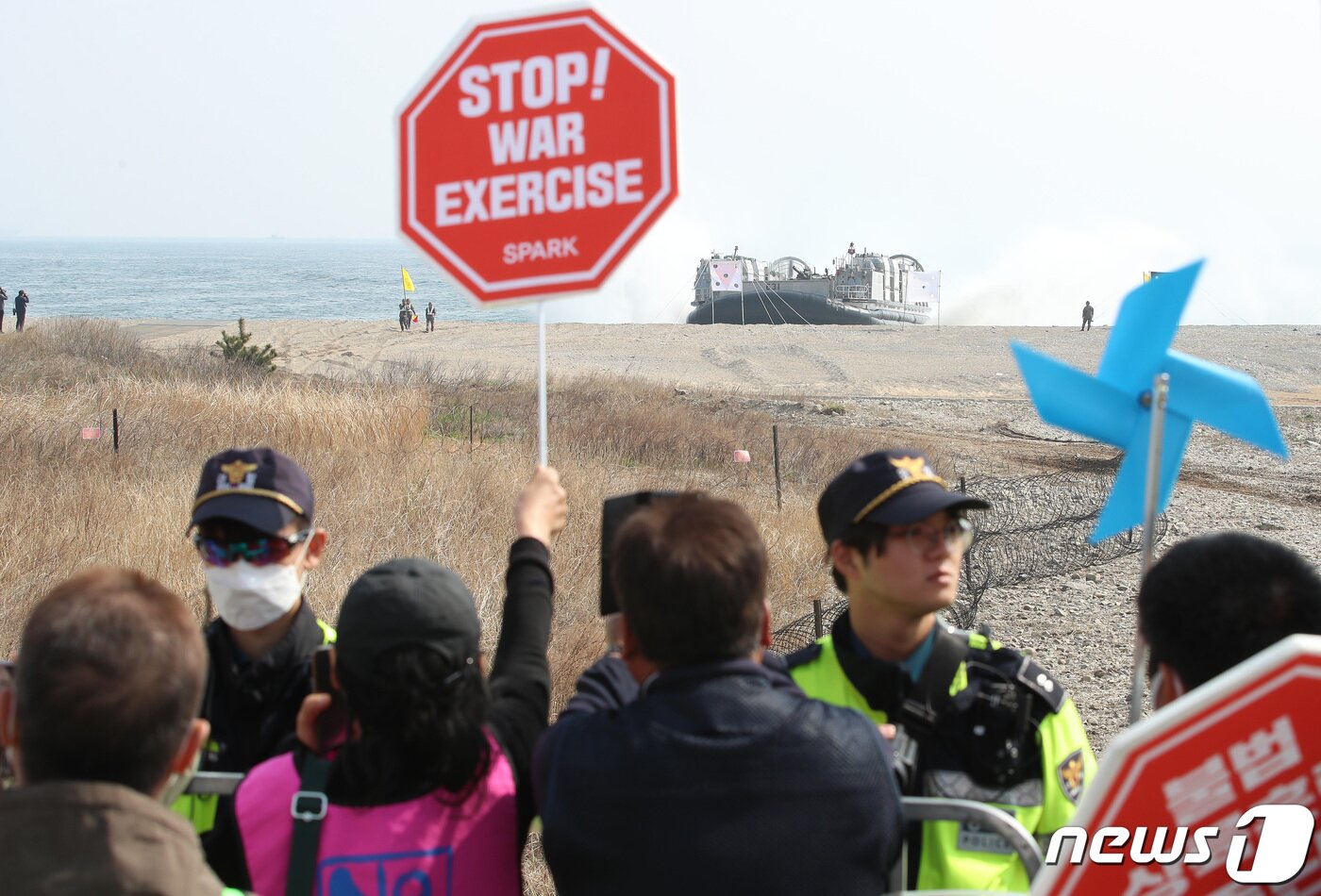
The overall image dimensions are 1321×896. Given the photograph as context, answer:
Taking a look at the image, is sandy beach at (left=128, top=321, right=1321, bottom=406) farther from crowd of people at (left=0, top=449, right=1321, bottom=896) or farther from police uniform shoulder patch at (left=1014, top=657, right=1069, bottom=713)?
police uniform shoulder patch at (left=1014, top=657, right=1069, bottom=713)

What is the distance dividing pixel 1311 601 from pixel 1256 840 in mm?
682

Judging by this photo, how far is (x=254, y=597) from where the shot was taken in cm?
289

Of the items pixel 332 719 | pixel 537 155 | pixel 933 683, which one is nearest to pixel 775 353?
pixel 537 155

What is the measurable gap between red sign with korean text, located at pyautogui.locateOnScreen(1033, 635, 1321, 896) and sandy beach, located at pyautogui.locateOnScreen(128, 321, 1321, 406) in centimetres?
2585

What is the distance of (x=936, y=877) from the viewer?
2287 millimetres

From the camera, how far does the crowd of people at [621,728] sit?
1.74 meters

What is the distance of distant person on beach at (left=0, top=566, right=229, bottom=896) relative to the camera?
1.64 metres

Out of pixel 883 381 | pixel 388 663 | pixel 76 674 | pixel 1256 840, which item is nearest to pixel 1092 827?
pixel 1256 840

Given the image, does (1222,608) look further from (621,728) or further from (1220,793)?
(621,728)

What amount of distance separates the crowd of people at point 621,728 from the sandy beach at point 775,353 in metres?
24.6

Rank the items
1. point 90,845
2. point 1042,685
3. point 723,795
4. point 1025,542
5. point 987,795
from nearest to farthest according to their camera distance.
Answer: point 90,845 → point 723,795 → point 987,795 → point 1042,685 → point 1025,542

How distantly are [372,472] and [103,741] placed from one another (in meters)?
9.08

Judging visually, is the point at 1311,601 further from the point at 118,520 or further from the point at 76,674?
the point at 118,520

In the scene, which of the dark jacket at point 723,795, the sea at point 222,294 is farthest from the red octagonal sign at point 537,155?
the sea at point 222,294
